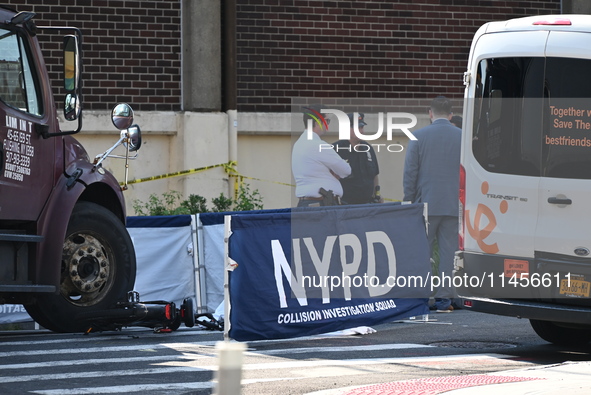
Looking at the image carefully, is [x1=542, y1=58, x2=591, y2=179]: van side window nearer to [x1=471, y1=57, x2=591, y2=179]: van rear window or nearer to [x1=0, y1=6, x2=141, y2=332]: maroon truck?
[x1=471, y1=57, x2=591, y2=179]: van rear window

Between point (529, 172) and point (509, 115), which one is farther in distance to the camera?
point (509, 115)

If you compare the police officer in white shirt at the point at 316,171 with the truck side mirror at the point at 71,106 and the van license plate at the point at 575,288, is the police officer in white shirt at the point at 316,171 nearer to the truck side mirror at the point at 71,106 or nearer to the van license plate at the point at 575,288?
the truck side mirror at the point at 71,106

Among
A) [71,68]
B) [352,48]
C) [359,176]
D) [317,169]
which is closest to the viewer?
[71,68]

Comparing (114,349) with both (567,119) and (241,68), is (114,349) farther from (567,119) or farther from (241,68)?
(241,68)

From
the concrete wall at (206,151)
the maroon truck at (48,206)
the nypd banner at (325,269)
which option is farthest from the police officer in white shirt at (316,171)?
the concrete wall at (206,151)

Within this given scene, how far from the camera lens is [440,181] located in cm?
1330

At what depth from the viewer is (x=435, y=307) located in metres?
13.2

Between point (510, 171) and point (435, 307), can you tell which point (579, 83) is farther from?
point (435, 307)

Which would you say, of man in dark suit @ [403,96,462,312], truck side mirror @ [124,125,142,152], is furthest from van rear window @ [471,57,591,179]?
man in dark suit @ [403,96,462,312]

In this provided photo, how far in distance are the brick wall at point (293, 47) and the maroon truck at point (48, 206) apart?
25.2ft

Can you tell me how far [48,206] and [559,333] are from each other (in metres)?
4.68

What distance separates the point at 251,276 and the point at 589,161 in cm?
325

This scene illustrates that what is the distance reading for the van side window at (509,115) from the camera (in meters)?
9.22

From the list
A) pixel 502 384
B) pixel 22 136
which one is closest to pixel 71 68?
pixel 22 136
